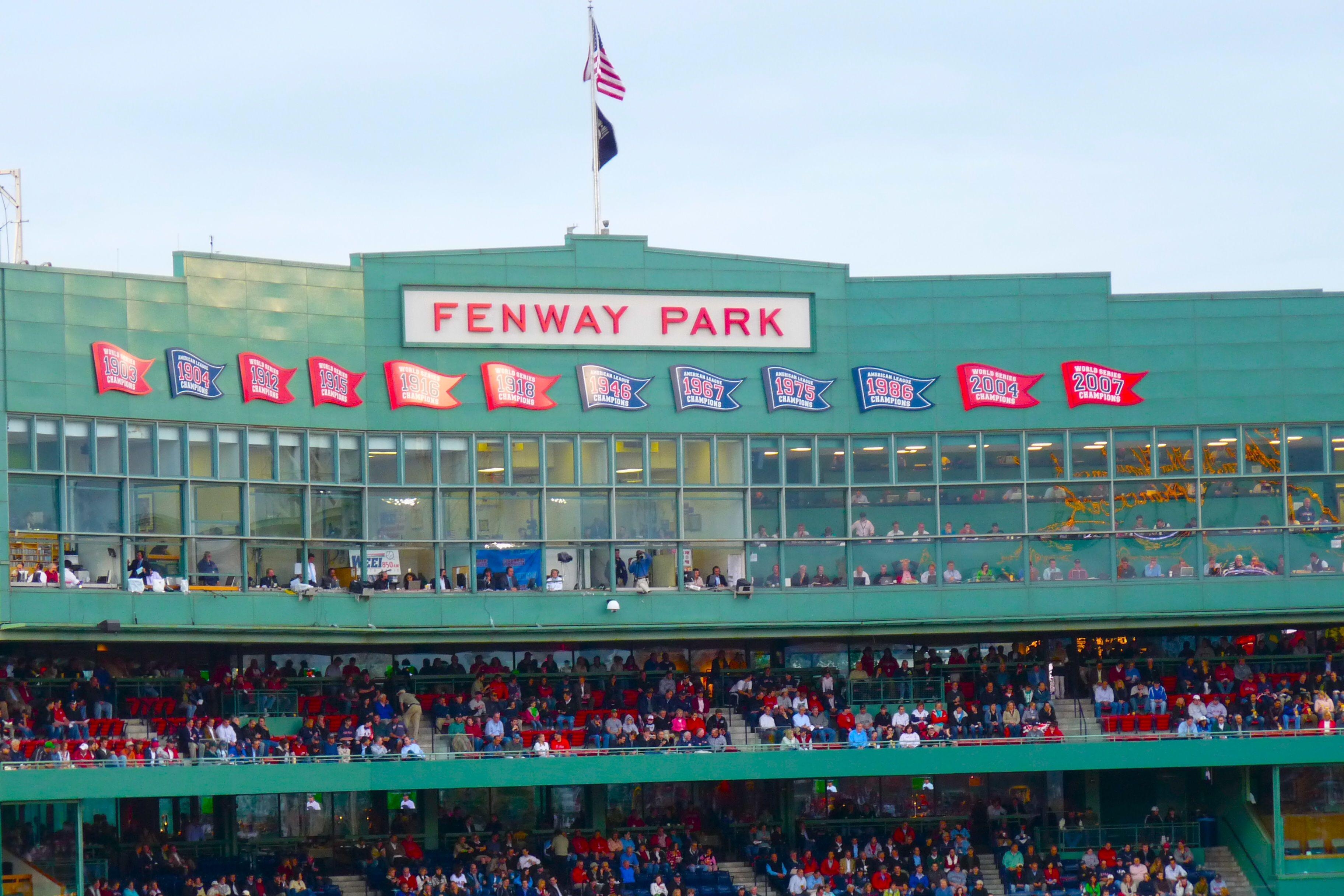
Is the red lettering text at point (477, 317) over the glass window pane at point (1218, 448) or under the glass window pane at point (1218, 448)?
over

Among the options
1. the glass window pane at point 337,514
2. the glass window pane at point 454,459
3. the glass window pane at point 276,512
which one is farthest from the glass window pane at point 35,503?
the glass window pane at point 454,459

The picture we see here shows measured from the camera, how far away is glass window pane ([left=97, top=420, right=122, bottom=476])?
34.6 m

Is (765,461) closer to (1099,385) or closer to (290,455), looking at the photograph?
(1099,385)

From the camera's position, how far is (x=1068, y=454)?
39406 mm

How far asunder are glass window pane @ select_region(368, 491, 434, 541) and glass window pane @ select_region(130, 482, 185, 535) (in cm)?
Result: 366

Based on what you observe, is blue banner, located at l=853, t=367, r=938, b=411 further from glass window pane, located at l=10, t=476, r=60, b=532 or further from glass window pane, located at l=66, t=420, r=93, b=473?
glass window pane, located at l=10, t=476, r=60, b=532

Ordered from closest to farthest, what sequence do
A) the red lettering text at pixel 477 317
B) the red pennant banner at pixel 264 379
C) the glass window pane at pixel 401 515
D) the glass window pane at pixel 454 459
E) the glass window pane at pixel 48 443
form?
the glass window pane at pixel 48 443
the red pennant banner at pixel 264 379
the glass window pane at pixel 401 515
the glass window pane at pixel 454 459
the red lettering text at pixel 477 317

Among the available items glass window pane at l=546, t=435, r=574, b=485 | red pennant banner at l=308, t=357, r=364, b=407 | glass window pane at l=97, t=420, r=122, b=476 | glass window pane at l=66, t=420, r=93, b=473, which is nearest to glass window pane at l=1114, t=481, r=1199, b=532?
glass window pane at l=546, t=435, r=574, b=485

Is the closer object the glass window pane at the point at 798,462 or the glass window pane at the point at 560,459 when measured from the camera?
the glass window pane at the point at 560,459

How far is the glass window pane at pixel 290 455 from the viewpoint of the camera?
119ft

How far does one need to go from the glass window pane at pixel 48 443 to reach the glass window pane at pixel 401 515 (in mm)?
5862

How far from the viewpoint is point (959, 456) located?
129ft

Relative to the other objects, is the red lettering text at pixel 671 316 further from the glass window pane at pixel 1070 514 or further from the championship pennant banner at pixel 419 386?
the glass window pane at pixel 1070 514

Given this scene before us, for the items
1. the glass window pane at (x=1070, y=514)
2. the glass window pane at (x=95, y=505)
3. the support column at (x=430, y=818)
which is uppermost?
the glass window pane at (x=95, y=505)
